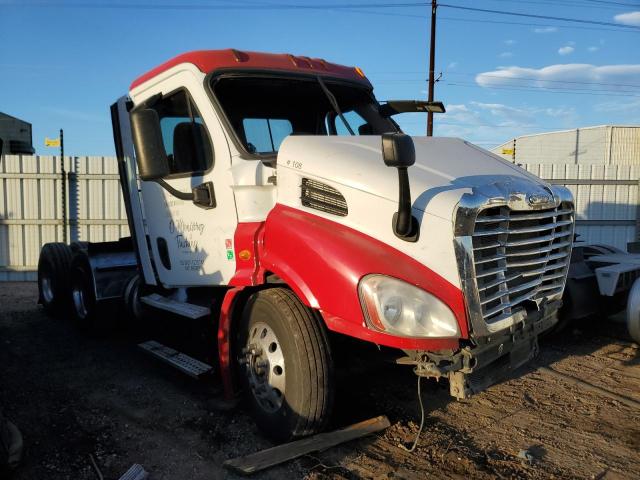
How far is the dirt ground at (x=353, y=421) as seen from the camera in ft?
11.0

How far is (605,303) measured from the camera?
588cm

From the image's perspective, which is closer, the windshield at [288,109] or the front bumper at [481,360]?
the front bumper at [481,360]

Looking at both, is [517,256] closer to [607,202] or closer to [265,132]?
[265,132]

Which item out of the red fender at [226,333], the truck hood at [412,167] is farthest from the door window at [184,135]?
the red fender at [226,333]

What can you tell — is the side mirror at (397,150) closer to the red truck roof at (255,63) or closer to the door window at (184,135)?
the door window at (184,135)

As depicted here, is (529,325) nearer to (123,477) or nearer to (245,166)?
(245,166)

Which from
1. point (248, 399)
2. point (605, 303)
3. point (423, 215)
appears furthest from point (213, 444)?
point (605, 303)

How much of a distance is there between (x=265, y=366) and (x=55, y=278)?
17.5 ft

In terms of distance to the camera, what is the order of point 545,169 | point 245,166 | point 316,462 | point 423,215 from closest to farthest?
point 423,215 → point 316,462 → point 245,166 → point 545,169

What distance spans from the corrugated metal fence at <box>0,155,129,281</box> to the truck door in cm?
760

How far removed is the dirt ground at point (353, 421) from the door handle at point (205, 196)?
1633 millimetres

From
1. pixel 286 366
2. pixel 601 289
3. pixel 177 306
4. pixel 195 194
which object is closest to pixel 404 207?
pixel 286 366

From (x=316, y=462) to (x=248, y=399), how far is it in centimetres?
74

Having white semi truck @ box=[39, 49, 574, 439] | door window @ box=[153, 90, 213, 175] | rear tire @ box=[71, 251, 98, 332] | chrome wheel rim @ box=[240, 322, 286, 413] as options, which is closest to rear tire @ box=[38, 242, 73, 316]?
rear tire @ box=[71, 251, 98, 332]
